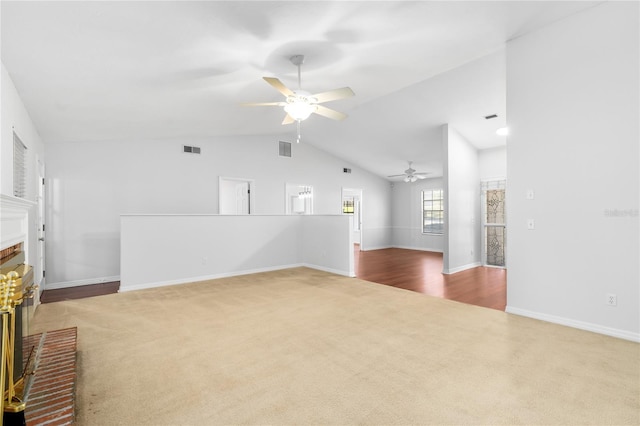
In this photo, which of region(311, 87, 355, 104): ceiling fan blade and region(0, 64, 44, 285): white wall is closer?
region(0, 64, 44, 285): white wall

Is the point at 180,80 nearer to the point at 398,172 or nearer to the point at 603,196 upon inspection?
the point at 603,196

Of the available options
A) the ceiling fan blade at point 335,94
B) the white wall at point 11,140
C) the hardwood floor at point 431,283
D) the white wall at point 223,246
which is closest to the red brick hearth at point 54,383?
the white wall at point 11,140

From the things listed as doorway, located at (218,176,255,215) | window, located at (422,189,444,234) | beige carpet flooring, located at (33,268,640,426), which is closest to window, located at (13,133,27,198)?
beige carpet flooring, located at (33,268,640,426)

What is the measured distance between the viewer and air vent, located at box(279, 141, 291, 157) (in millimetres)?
8188

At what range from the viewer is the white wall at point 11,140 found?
2699mm

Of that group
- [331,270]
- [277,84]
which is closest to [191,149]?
[331,270]

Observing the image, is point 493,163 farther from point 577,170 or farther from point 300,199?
point 300,199

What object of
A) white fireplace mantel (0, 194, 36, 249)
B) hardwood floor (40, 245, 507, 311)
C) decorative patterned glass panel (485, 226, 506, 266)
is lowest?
hardwood floor (40, 245, 507, 311)

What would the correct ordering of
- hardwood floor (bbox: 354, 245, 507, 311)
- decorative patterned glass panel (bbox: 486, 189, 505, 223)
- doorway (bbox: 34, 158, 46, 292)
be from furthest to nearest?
decorative patterned glass panel (bbox: 486, 189, 505, 223), doorway (bbox: 34, 158, 46, 292), hardwood floor (bbox: 354, 245, 507, 311)

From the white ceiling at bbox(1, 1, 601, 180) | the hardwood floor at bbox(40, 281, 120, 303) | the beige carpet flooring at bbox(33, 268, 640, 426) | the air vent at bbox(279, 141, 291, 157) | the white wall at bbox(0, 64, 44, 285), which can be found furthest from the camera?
the air vent at bbox(279, 141, 291, 157)

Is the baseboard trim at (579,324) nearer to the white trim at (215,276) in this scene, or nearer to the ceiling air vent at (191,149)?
the white trim at (215,276)

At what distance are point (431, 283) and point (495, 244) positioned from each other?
8.61ft

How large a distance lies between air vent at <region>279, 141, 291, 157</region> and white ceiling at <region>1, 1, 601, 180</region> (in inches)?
86.5

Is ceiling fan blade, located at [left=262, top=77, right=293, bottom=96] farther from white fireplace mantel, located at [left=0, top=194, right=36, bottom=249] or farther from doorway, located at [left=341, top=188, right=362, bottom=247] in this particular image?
doorway, located at [left=341, top=188, right=362, bottom=247]
